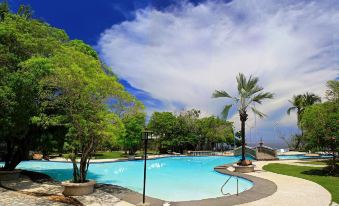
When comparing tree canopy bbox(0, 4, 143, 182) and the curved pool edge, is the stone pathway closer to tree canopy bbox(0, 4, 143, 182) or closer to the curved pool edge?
tree canopy bbox(0, 4, 143, 182)

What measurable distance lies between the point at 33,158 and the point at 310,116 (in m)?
29.7

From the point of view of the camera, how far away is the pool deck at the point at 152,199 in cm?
1106

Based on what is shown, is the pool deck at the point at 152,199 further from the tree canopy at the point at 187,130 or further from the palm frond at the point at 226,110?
the tree canopy at the point at 187,130

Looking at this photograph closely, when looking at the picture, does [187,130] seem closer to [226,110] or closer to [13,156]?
[226,110]

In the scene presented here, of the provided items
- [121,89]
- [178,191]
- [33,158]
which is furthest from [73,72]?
[33,158]

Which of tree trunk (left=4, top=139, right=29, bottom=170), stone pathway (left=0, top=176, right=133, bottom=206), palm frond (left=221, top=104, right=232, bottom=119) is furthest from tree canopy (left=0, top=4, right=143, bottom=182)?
palm frond (left=221, top=104, right=232, bottom=119)

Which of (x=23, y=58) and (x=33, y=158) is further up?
(x=23, y=58)

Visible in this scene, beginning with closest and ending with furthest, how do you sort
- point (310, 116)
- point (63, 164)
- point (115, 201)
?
point (115, 201) < point (310, 116) < point (63, 164)

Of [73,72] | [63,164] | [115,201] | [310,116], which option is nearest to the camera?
[115,201]

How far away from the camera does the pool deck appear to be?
11062 mm

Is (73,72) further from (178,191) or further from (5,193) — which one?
(178,191)

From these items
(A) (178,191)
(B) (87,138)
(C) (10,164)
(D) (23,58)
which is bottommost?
(A) (178,191)

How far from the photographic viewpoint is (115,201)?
11539 millimetres

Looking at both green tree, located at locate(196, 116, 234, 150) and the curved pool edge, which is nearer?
the curved pool edge
